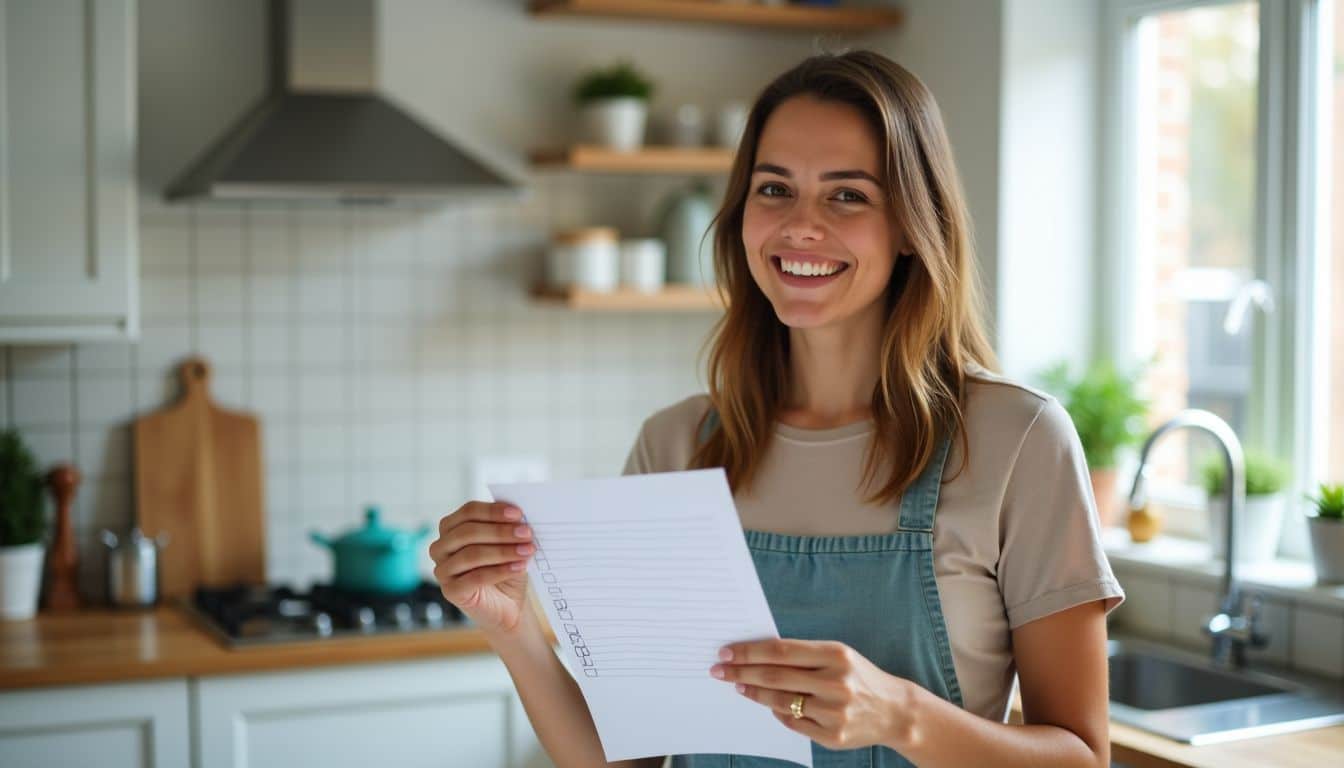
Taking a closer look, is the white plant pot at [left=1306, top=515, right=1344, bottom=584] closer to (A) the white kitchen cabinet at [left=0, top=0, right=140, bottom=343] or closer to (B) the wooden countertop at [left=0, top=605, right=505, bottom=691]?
(B) the wooden countertop at [left=0, top=605, right=505, bottom=691]

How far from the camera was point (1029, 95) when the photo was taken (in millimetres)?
3041

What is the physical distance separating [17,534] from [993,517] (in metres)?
2.20

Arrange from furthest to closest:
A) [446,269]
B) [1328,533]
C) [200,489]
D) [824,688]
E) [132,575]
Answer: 1. [446,269]
2. [200,489]
3. [132,575]
4. [1328,533]
5. [824,688]

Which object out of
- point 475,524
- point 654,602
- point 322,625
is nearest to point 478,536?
point 475,524

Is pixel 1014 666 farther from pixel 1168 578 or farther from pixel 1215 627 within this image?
pixel 1168 578

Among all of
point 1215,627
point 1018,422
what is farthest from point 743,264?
point 1215,627

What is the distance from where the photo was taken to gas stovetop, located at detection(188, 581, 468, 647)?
8.92ft

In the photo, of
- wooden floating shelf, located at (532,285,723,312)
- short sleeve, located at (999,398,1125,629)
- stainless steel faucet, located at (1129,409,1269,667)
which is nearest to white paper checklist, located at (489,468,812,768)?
short sleeve, located at (999,398,1125,629)

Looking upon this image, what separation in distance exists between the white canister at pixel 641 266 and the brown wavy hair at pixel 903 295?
1.65 m

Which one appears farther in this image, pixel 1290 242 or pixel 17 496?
pixel 17 496

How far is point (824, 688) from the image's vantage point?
1188mm

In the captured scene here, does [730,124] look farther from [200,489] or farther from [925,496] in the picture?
[925,496]

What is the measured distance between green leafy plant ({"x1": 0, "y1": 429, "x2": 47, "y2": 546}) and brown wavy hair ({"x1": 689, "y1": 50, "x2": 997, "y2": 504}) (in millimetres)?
1835

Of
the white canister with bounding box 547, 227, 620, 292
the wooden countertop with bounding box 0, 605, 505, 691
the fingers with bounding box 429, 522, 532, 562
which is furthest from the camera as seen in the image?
the white canister with bounding box 547, 227, 620, 292
